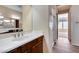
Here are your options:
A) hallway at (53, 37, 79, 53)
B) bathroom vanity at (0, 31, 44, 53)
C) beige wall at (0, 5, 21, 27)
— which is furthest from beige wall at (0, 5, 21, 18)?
hallway at (53, 37, 79, 53)

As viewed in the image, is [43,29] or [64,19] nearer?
[64,19]

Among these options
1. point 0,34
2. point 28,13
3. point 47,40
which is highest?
point 28,13

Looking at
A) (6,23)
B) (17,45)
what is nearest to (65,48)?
(6,23)

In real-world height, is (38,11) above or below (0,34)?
above

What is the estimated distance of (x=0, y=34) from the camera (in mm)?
1577

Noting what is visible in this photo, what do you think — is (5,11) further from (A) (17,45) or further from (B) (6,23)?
(A) (17,45)

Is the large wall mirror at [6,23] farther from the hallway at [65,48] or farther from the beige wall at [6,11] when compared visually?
the hallway at [65,48]

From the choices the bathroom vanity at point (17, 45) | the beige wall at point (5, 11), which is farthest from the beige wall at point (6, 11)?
the bathroom vanity at point (17, 45)

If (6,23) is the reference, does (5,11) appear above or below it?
above
